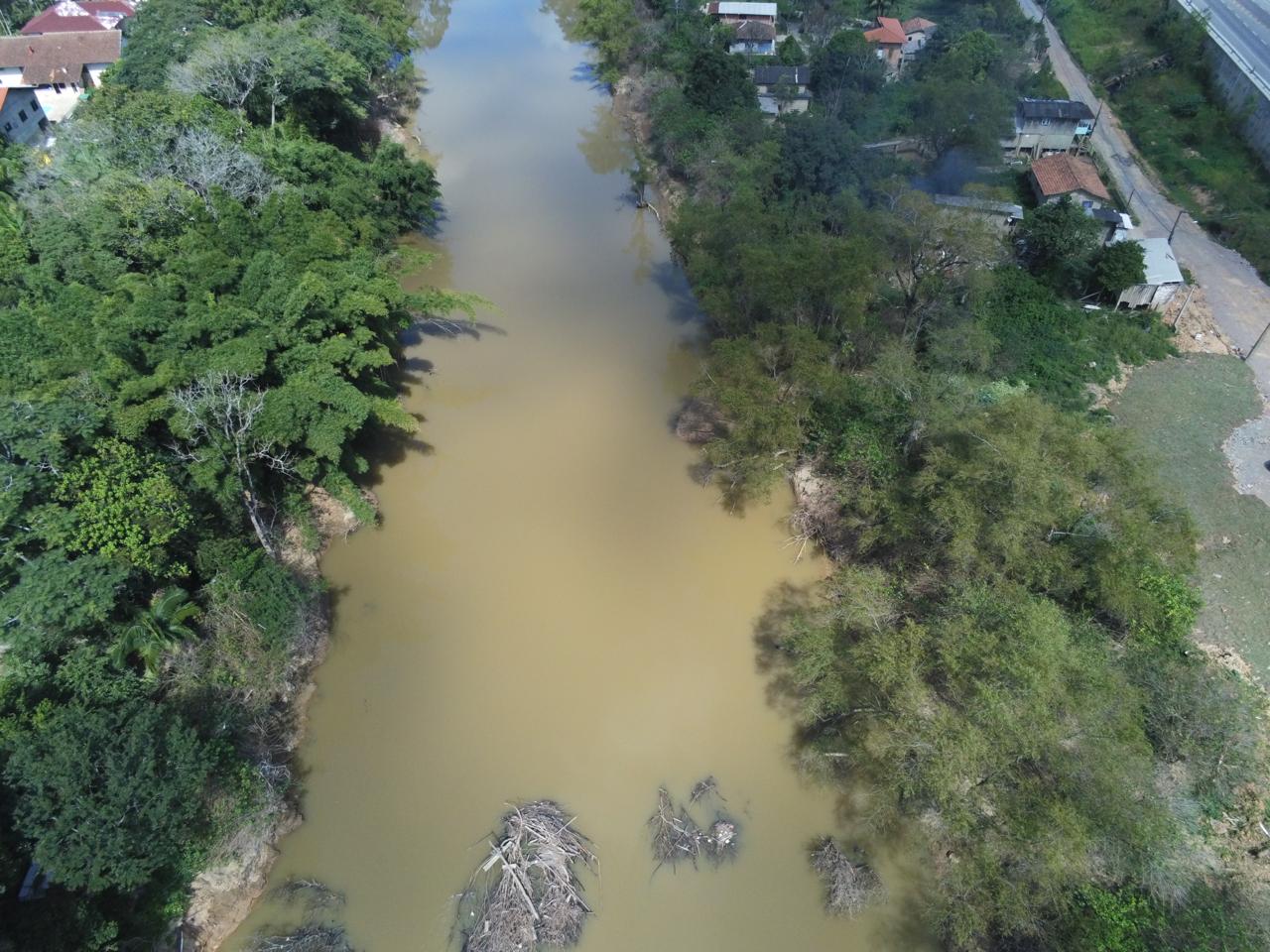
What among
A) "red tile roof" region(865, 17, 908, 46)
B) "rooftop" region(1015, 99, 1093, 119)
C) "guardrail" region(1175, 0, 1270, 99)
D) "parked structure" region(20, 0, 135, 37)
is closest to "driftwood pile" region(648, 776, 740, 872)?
"rooftop" region(1015, 99, 1093, 119)

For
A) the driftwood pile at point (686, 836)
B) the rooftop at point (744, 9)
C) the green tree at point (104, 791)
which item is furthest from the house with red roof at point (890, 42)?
the green tree at point (104, 791)

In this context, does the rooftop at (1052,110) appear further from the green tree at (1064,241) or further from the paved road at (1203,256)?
the green tree at (1064,241)

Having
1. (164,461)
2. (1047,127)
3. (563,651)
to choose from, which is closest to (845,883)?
(563,651)

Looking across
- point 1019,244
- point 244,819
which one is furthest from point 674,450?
point 1019,244

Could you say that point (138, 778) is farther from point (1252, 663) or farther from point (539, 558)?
point (1252, 663)

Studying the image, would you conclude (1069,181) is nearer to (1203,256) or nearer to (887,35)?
(1203,256)

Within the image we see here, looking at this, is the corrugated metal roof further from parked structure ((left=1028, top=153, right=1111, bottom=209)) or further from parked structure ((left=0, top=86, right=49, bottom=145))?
parked structure ((left=0, top=86, right=49, bottom=145))
